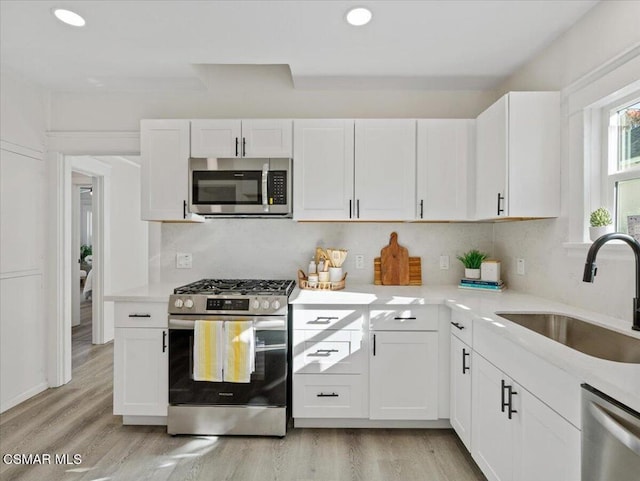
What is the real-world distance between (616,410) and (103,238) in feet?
16.0

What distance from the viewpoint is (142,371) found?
8.42ft

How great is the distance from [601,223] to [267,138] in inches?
82.1

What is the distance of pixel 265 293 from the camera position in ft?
8.12

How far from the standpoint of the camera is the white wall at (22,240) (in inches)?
111

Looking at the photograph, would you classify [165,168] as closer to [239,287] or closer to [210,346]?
[239,287]

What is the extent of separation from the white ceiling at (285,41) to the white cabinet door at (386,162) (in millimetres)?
453

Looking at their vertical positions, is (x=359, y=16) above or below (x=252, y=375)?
above

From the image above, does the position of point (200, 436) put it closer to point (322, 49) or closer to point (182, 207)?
point (182, 207)

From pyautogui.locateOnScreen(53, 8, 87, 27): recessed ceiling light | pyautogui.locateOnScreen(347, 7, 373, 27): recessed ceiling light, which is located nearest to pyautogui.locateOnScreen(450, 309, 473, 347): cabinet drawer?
pyautogui.locateOnScreen(347, 7, 373, 27): recessed ceiling light

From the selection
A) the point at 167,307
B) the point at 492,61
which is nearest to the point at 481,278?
the point at 492,61

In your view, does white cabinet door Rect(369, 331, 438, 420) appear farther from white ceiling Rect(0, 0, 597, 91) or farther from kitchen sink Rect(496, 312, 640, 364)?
white ceiling Rect(0, 0, 597, 91)

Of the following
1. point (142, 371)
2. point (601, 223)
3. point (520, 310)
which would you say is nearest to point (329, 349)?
point (520, 310)

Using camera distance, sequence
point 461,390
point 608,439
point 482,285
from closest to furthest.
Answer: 1. point 608,439
2. point 461,390
3. point 482,285

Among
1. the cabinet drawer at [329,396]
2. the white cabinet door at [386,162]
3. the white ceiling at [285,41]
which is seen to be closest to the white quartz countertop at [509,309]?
the cabinet drawer at [329,396]
